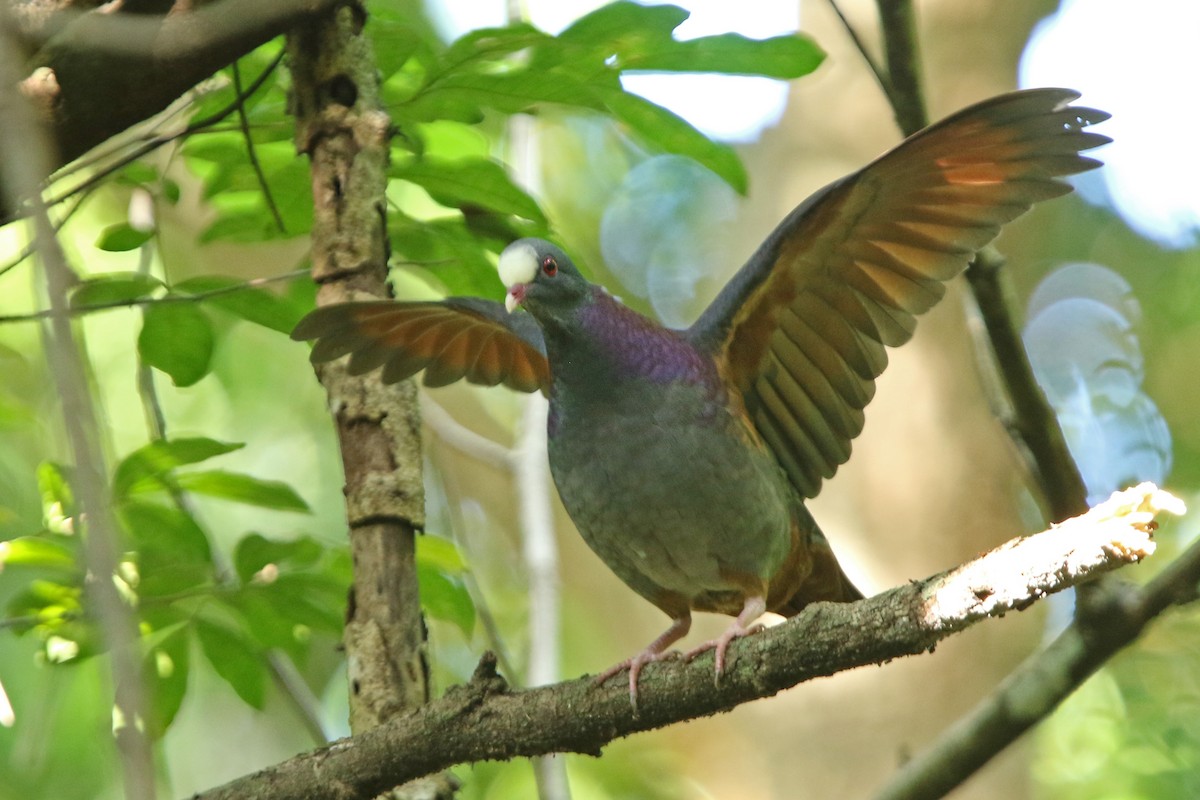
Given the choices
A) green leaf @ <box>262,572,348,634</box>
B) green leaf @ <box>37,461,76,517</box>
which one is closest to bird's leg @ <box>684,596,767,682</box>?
green leaf @ <box>262,572,348,634</box>

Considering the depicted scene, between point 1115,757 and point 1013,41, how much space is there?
472 cm

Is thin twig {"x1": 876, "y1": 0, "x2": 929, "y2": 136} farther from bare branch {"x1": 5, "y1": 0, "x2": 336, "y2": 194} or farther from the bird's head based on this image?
bare branch {"x1": 5, "y1": 0, "x2": 336, "y2": 194}

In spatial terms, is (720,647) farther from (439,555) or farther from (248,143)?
(248,143)

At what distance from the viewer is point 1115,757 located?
8.02 meters

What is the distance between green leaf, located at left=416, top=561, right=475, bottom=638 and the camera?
3.59m

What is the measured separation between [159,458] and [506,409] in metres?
5.48

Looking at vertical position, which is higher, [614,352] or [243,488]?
[614,352]

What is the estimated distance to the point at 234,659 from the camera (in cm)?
350

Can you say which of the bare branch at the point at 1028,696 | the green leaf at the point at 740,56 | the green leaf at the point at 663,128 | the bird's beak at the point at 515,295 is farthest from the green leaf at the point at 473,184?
the bare branch at the point at 1028,696

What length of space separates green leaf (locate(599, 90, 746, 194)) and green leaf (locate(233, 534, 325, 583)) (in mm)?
1479

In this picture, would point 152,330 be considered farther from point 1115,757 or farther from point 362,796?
point 1115,757

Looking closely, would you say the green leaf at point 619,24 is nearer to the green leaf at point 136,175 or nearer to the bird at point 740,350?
the bird at point 740,350

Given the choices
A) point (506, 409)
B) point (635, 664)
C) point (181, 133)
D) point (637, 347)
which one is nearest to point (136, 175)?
point (181, 133)

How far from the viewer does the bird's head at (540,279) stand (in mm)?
3621
